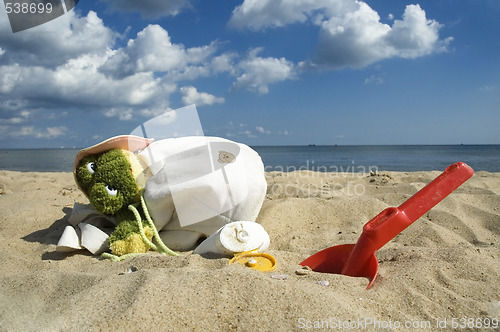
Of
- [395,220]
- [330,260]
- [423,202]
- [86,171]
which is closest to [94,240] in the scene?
[86,171]

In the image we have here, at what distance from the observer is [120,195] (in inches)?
93.1

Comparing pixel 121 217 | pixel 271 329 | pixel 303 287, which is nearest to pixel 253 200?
pixel 121 217

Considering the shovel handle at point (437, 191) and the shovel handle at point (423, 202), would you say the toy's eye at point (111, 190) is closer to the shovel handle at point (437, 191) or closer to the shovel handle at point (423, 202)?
the shovel handle at point (423, 202)

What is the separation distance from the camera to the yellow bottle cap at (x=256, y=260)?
1.79 m

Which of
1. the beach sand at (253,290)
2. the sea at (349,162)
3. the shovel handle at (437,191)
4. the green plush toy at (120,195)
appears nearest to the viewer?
the beach sand at (253,290)

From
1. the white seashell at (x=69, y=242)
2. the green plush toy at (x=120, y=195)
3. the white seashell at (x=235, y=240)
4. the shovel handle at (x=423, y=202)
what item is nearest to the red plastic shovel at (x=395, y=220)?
the shovel handle at (x=423, y=202)

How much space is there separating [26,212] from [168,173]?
5.91 ft

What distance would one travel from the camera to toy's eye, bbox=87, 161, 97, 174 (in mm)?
2357

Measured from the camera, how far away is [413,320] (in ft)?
4.33

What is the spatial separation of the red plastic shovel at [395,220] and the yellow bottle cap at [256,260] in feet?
1.37

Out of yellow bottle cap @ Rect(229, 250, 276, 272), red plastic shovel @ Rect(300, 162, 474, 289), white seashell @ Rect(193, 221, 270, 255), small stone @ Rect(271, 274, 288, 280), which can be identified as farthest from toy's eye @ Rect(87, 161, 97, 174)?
red plastic shovel @ Rect(300, 162, 474, 289)

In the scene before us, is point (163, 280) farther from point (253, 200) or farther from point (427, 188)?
point (427, 188)

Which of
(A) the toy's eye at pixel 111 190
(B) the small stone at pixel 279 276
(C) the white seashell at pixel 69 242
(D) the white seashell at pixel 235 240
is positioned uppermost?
(A) the toy's eye at pixel 111 190

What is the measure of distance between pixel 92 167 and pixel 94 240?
49 cm
